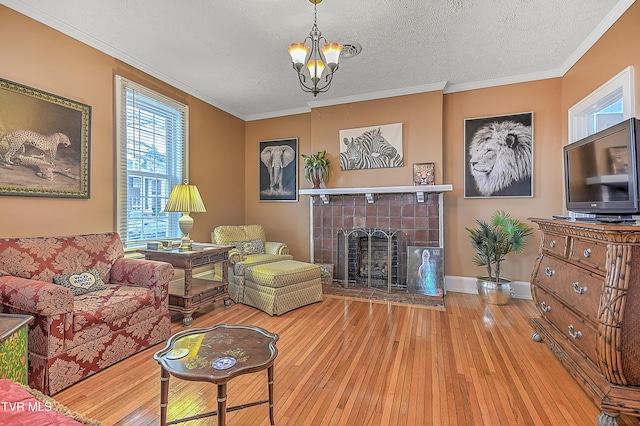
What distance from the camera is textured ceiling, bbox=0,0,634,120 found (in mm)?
2438

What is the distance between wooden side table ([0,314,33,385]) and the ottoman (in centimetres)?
194

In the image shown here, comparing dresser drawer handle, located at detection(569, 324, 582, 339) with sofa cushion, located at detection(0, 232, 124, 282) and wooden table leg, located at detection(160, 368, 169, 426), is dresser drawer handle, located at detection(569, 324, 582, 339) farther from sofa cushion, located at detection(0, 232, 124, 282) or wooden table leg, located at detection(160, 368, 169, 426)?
sofa cushion, located at detection(0, 232, 124, 282)

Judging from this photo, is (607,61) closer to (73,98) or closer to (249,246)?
(249,246)

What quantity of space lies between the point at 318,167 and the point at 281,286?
2043 mm

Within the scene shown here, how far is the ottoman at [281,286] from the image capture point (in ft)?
10.6

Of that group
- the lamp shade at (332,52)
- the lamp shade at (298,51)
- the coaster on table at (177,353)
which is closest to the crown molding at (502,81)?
the lamp shade at (332,52)

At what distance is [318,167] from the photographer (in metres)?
4.57

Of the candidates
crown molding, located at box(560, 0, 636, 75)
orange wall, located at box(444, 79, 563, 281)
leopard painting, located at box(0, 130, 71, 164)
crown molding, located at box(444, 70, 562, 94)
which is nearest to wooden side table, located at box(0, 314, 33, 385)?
leopard painting, located at box(0, 130, 71, 164)

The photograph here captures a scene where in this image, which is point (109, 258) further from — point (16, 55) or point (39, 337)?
point (16, 55)

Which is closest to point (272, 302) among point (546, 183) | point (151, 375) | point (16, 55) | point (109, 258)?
point (151, 375)

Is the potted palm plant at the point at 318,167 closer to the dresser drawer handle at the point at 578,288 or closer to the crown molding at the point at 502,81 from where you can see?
the crown molding at the point at 502,81

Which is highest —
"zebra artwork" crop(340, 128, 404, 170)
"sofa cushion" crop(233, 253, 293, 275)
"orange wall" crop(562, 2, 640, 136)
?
"orange wall" crop(562, 2, 640, 136)

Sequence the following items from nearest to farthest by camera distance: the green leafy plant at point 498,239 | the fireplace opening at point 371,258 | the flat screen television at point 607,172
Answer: the flat screen television at point 607,172, the green leafy plant at point 498,239, the fireplace opening at point 371,258

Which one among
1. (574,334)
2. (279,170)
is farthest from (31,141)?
(574,334)
